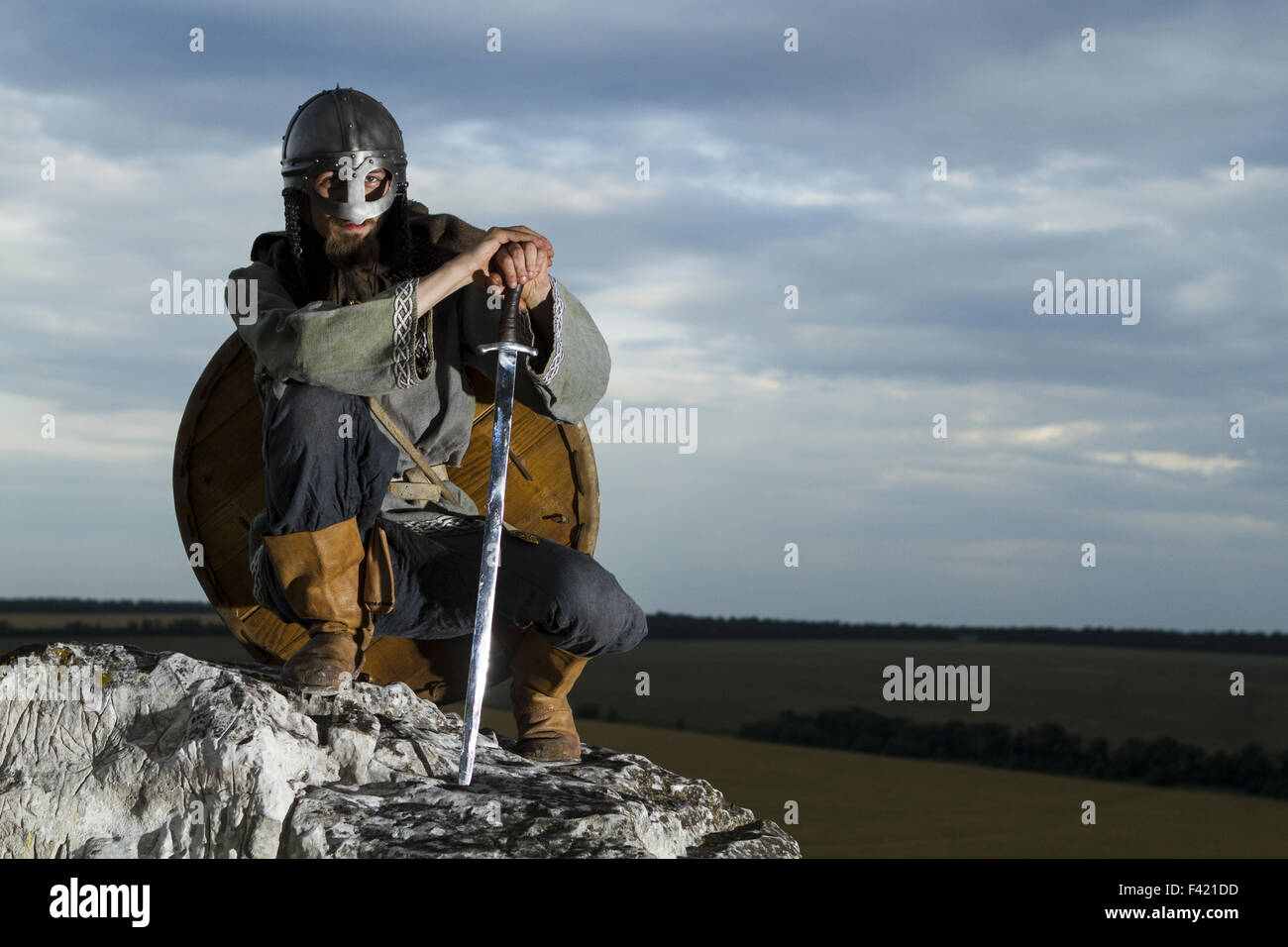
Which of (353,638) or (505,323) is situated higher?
(505,323)

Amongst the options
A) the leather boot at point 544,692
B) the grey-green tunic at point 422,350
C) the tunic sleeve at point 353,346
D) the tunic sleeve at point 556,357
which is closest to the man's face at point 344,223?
the grey-green tunic at point 422,350

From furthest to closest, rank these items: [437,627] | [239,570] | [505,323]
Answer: [239,570], [437,627], [505,323]

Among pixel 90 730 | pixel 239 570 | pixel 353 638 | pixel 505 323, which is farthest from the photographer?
pixel 239 570

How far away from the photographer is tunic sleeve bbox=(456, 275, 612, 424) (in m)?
4.27

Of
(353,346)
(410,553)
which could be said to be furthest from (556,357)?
(410,553)

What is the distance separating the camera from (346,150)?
4449 millimetres

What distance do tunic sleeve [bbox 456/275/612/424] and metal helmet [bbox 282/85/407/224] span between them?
17.6 inches

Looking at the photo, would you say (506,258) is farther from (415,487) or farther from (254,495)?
(254,495)

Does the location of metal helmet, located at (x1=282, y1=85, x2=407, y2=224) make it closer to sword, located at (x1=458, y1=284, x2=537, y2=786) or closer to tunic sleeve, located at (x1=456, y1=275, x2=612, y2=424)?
tunic sleeve, located at (x1=456, y1=275, x2=612, y2=424)

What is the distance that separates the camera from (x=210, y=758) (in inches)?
135

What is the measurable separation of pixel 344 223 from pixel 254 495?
1.19 m

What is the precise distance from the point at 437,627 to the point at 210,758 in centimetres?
128
